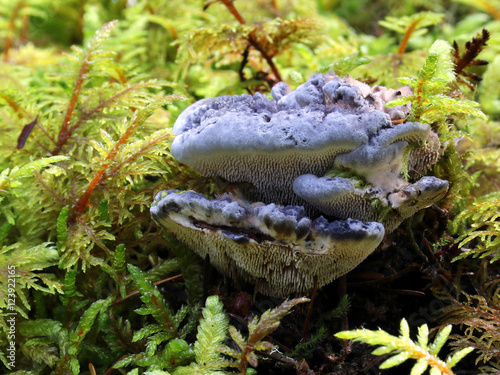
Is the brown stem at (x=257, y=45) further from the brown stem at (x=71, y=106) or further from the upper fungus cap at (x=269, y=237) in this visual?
the upper fungus cap at (x=269, y=237)

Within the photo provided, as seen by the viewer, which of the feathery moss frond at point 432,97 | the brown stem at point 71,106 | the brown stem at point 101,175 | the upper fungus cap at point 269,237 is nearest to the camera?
the upper fungus cap at point 269,237

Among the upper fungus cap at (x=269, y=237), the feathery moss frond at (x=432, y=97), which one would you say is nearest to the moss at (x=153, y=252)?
the feathery moss frond at (x=432, y=97)

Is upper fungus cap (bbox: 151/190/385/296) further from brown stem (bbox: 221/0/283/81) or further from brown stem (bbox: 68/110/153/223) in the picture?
brown stem (bbox: 221/0/283/81)

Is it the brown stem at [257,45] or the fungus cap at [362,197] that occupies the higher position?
the brown stem at [257,45]

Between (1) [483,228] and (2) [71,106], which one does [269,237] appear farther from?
(2) [71,106]

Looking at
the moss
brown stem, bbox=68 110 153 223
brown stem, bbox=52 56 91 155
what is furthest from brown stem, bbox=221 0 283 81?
brown stem, bbox=68 110 153 223

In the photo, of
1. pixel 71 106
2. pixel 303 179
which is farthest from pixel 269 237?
pixel 71 106

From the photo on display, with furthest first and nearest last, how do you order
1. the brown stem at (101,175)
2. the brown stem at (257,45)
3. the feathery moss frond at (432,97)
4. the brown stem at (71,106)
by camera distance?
the brown stem at (257,45) → the brown stem at (71,106) → the brown stem at (101,175) → the feathery moss frond at (432,97)

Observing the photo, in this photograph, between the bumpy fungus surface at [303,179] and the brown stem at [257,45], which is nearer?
the bumpy fungus surface at [303,179]
